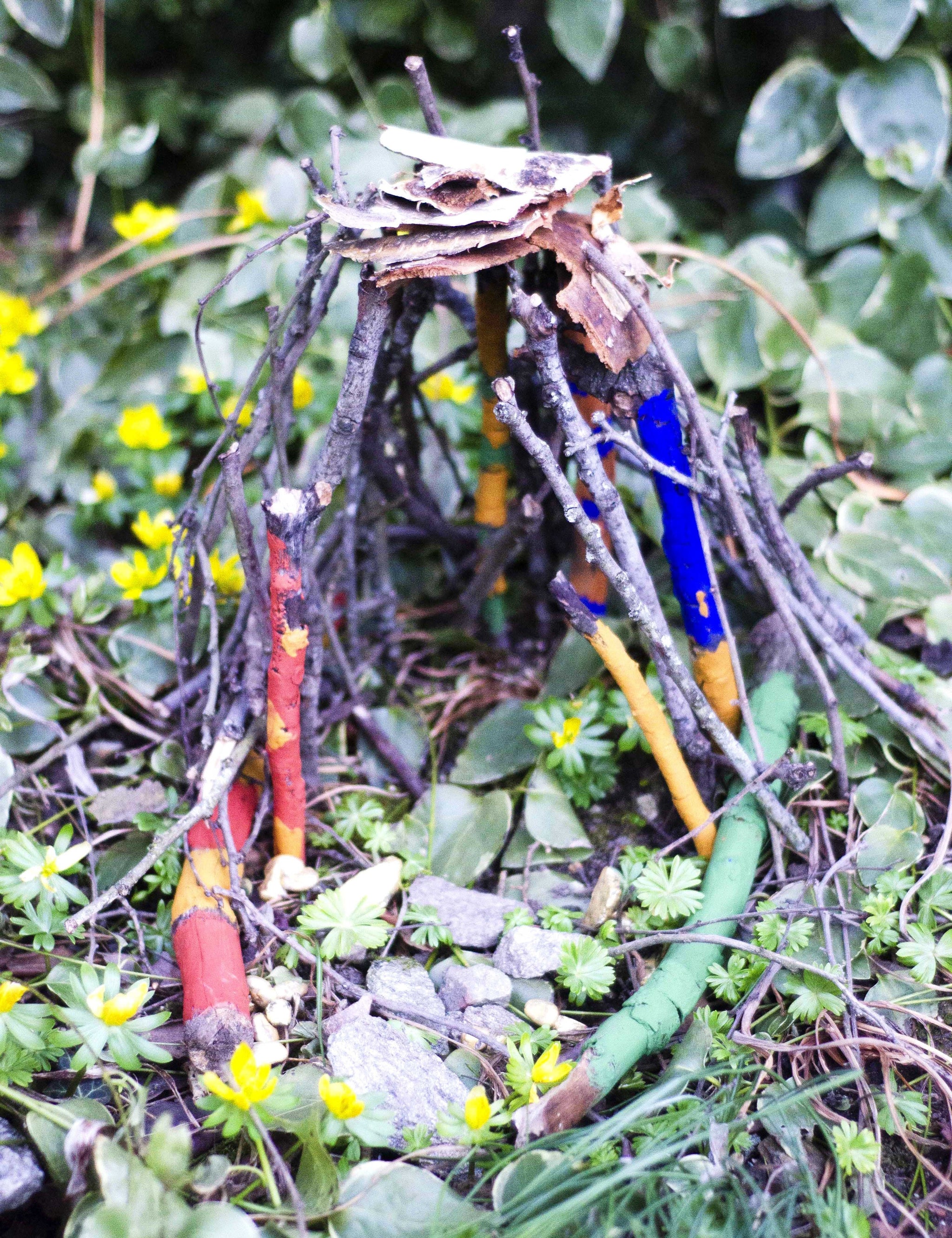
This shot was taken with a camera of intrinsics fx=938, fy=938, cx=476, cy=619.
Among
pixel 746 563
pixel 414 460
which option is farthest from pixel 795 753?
pixel 414 460

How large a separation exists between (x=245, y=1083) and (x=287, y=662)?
1.34ft

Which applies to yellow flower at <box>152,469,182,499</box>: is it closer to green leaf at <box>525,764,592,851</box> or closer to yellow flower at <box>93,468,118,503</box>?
yellow flower at <box>93,468,118,503</box>

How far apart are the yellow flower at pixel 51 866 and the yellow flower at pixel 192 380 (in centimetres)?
81

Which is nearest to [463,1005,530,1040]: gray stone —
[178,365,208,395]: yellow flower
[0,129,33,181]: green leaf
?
[178,365,208,395]: yellow flower

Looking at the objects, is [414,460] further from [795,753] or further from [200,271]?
[200,271]

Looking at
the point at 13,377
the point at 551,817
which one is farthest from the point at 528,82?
the point at 13,377

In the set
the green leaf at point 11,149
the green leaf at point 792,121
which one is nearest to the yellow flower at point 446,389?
the green leaf at point 792,121

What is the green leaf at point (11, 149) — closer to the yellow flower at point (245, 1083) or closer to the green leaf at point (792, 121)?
the green leaf at point (792, 121)

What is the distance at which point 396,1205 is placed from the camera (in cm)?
78

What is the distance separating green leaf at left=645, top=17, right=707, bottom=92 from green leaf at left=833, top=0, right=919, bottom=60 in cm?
34

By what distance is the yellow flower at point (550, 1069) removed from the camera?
2.72ft

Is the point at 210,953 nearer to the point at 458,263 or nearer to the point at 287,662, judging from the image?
the point at 287,662

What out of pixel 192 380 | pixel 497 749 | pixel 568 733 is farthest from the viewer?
pixel 192 380

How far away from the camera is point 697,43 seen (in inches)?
73.9
